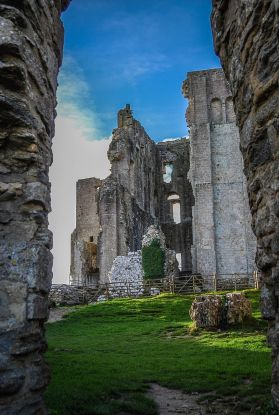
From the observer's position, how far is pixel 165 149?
155 ft

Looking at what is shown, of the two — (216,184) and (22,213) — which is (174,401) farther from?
(216,184)

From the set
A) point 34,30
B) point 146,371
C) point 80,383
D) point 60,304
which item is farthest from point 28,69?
point 60,304

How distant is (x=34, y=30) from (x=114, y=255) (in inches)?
1146

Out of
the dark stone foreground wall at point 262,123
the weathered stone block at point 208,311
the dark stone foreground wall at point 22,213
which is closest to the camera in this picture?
the dark stone foreground wall at point 22,213

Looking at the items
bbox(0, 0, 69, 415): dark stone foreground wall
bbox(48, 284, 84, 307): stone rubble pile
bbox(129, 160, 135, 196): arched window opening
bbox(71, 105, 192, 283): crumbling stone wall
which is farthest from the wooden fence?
bbox(0, 0, 69, 415): dark stone foreground wall

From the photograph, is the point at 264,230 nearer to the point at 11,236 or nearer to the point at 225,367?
the point at 11,236

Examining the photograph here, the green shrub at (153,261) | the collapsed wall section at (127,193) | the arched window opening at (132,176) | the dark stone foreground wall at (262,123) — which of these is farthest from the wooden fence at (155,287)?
the dark stone foreground wall at (262,123)

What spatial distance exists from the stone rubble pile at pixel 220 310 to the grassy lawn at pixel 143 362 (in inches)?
14.1

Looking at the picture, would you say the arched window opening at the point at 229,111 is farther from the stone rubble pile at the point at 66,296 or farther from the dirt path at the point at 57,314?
the dirt path at the point at 57,314

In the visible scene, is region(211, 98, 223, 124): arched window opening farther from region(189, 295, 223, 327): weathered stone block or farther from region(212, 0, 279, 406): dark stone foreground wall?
region(212, 0, 279, 406): dark stone foreground wall

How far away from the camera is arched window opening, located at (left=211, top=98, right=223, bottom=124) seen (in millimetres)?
36062

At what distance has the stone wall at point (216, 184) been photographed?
32.5 meters

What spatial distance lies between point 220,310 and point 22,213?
34.5 feet

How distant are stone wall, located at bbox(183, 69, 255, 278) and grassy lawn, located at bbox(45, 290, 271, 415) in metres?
15.1
